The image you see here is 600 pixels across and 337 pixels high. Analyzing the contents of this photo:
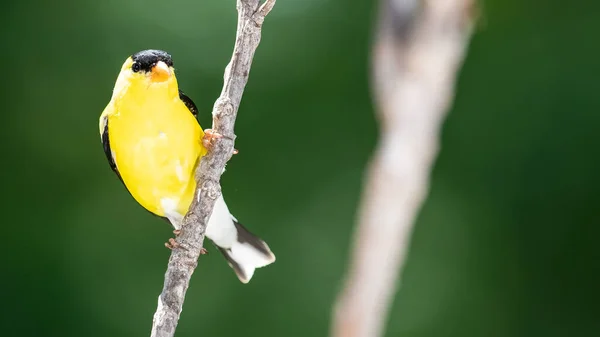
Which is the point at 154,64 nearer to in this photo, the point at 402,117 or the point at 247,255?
the point at 247,255

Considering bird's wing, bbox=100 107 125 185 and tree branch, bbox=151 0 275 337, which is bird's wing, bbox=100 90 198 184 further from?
tree branch, bbox=151 0 275 337

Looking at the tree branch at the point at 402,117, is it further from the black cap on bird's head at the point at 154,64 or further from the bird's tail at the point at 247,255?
the bird's tail at the point at 247,255

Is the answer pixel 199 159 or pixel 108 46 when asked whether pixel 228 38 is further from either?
pixel 199 159

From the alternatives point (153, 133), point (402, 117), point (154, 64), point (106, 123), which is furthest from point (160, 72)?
point (402, 117)

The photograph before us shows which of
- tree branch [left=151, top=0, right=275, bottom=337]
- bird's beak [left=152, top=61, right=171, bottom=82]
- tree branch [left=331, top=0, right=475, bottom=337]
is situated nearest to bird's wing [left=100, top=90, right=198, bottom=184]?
bird's beak [left=152, top=61, right=171, bottom=82]

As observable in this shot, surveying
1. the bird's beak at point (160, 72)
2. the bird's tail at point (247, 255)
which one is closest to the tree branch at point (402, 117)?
the bird's beak at point (160, 72)

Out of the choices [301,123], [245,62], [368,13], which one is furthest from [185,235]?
[368,13]

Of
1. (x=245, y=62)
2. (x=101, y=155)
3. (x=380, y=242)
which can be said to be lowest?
(x=380, y=242)
